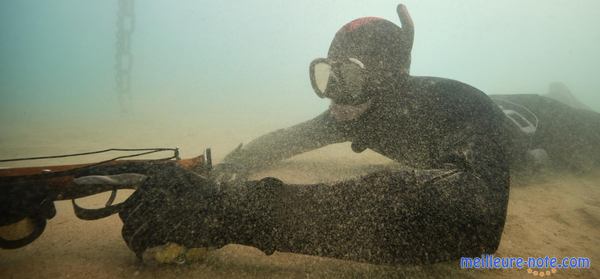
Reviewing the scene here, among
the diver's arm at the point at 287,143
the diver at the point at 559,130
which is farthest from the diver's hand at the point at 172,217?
the diver at the point at 559,130

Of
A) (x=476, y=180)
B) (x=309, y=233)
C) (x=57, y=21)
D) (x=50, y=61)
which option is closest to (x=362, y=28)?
(x=476, y=180)

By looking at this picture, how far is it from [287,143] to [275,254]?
2358 mm

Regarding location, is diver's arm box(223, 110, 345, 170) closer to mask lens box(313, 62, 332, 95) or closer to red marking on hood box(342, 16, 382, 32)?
mask lens box(313, 62, 332, 95)

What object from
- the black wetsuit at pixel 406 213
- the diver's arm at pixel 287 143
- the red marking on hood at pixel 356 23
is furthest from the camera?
the diver's arm at pixel 287 143

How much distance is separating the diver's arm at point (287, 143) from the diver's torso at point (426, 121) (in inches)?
22.8

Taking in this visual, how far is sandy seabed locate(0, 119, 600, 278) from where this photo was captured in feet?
5.37

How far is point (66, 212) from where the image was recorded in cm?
264

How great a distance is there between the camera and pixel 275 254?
72.5 inches

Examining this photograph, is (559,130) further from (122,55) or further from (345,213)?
(122,55)

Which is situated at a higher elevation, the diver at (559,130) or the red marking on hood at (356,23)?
the red marking on hood at (356,23)

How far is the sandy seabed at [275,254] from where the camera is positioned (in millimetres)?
1637

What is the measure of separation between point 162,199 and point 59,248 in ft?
3.84

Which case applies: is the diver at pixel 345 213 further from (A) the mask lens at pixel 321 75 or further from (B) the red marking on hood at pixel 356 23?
(B) the red marking on hood at pixel 356 23

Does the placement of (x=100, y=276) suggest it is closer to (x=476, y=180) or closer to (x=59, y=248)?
(x=59, y=248)
